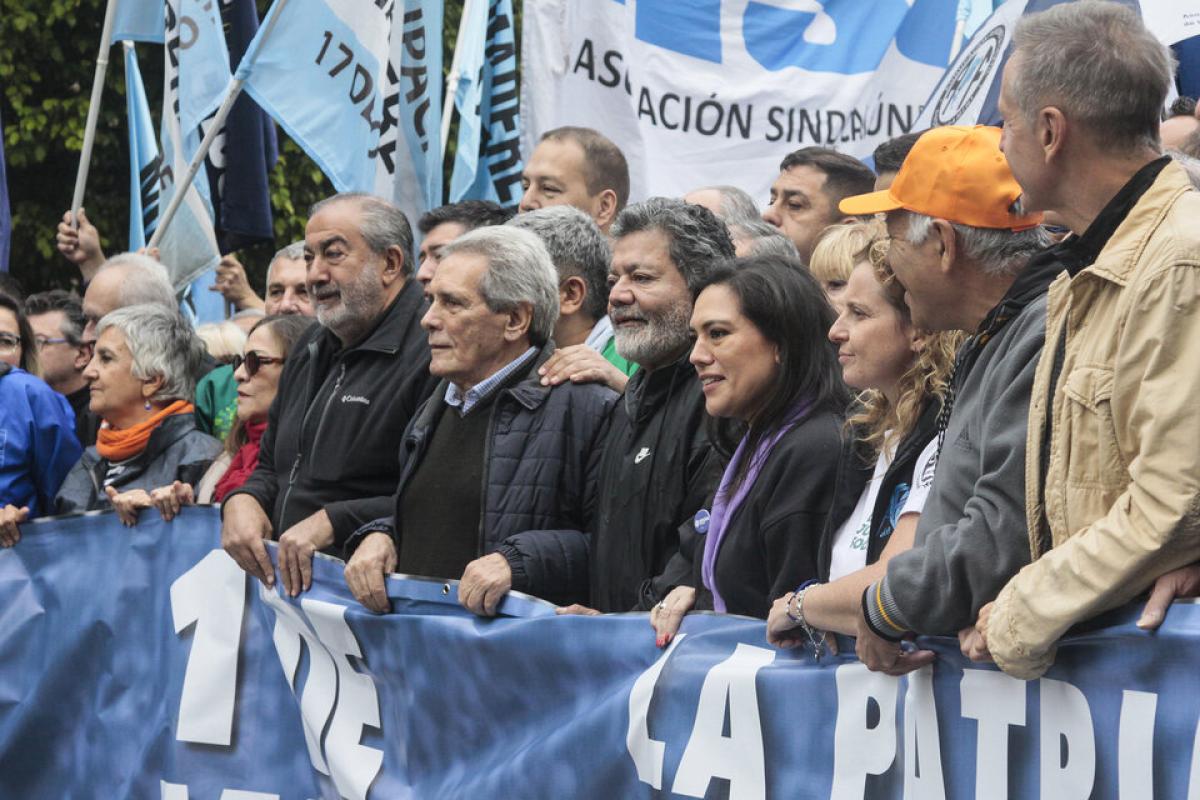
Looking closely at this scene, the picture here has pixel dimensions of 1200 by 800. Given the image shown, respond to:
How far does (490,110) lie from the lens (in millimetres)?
9281

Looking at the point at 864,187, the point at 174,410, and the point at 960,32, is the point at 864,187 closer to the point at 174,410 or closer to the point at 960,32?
the point at 960,32

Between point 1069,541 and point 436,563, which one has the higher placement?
point 1069,541

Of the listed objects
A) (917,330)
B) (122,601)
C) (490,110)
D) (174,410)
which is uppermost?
(490,110)

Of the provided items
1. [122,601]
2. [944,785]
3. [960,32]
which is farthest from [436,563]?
[960,32]

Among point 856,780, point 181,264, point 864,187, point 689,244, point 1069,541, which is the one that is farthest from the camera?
point 181,264

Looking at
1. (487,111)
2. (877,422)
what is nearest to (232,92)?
(487,111)

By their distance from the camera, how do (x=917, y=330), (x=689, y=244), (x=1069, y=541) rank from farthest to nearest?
(x=689, y=244) → (x=917, y=330) → (x=1069, y=541)

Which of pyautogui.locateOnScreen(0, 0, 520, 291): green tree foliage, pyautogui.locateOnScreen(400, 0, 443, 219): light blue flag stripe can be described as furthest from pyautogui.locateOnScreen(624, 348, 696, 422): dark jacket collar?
pyautogui.locateOnScreen(0, 0, 520, 291): green tree foliage

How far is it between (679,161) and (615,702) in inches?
168

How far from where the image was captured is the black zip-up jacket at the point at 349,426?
5727 mm

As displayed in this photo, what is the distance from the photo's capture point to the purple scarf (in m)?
4.27

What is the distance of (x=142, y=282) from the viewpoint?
8414mm

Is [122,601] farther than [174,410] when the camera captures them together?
No

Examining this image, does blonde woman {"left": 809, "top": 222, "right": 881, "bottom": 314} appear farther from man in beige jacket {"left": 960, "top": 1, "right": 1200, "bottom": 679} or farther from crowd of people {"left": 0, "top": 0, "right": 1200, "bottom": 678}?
man in beige jacket {"left": 960, "top": 1, "right": 1200, "bottom": 679}
